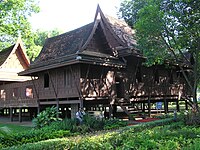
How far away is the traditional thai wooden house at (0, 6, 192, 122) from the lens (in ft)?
52.3

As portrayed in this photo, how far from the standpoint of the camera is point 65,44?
18938mm

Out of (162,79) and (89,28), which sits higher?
(89,28)

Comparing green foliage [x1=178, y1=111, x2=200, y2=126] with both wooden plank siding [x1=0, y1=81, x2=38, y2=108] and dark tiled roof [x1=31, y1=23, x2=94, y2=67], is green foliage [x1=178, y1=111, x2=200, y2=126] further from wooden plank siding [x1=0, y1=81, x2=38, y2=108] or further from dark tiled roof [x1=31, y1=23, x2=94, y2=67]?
wooden plank siding [x1=0, y1=81, x2=38, y2=108]

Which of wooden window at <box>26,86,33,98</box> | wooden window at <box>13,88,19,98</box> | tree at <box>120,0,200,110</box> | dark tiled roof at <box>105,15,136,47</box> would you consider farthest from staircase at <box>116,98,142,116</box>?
wooden window at <box>13,88,19,98</box>

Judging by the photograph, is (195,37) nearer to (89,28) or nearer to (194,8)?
(194,8)

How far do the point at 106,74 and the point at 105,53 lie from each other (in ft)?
5.16

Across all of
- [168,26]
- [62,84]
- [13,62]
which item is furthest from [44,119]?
[13,62]

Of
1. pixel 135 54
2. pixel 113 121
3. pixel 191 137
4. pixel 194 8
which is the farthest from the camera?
pixel 135 54

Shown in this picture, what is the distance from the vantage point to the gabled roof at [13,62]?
26.4m

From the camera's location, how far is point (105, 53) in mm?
17938

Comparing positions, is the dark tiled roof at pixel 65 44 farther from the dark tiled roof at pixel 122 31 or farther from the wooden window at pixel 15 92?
the wooden window at pixel 15 92

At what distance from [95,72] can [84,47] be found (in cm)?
196

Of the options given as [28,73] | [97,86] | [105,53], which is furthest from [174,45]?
[28,73]

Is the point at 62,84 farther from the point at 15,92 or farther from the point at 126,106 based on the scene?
the point at 15,92
